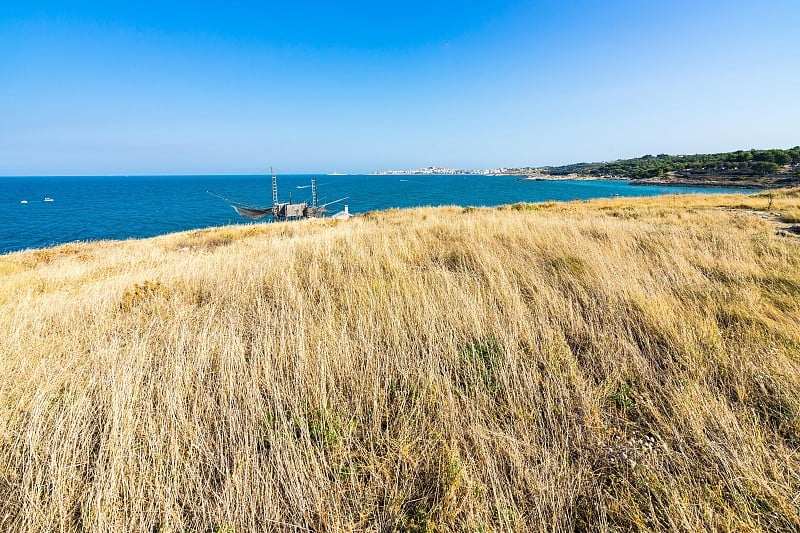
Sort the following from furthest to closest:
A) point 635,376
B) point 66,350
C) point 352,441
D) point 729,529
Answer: point 66,350 → point 635,376 → point 352,441 → point 729,529

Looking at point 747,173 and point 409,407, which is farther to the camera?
point 747,173

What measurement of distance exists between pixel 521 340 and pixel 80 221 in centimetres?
7464

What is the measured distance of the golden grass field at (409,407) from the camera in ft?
6.05

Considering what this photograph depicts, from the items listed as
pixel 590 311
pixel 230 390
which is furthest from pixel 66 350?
pixel 590 311

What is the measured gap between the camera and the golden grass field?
72.6 inches

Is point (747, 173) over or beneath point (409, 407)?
over

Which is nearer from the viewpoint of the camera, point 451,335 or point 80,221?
point 451,335

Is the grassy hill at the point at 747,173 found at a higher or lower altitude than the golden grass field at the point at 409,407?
higher

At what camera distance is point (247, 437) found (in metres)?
2.28

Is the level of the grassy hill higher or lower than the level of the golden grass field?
higher

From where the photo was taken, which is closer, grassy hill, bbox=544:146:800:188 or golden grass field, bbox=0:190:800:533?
golden grass field, bbox=0:190:800:533

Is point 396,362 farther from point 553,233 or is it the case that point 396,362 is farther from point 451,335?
point 553,233

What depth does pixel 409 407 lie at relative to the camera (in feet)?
8.56

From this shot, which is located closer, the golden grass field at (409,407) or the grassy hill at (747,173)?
the golden grass field at (409,407)
